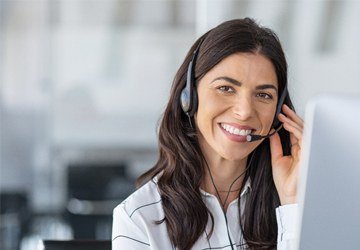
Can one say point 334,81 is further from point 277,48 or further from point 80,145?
point 277,48

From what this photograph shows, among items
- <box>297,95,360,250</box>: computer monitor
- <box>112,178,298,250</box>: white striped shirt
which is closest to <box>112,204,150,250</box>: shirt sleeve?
<box>112,178,298,250</box>: white striped shirt

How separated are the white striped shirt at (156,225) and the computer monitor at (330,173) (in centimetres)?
62

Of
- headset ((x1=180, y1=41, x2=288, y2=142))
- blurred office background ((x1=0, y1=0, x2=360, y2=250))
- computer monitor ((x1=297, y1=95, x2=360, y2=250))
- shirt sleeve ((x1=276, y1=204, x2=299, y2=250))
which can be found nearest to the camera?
computer monitor ((x1=297, y1=95, x2=360, y2=250))

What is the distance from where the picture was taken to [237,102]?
66.6 inches

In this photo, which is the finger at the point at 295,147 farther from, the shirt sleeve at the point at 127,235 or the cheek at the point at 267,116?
the shirt sleeve at the point at 127,235

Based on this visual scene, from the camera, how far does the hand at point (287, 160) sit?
173 centimetres

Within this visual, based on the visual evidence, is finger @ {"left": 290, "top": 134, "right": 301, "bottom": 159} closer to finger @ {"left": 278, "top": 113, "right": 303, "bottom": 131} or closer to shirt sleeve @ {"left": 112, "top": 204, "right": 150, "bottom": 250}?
finger @ {"left": 278, "top": 113, "right": 303, "bottom": 131}

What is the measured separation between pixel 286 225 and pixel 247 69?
34cm

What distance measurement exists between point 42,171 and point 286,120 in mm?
4154

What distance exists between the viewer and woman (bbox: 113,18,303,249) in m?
1.70

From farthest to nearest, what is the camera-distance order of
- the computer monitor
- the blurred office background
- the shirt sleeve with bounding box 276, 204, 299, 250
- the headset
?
the blurred office background < the headset < the shirt sleeve with bounding box 276, 204, 299, 250 < the computer monitor

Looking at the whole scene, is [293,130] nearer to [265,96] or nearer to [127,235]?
[265,96]

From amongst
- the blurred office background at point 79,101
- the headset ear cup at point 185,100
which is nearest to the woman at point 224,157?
the headset ear cup at point 185,100

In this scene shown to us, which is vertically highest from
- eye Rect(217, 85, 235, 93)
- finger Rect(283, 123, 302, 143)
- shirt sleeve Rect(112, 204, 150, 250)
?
eye Rect(217, 85, 235, 93)
